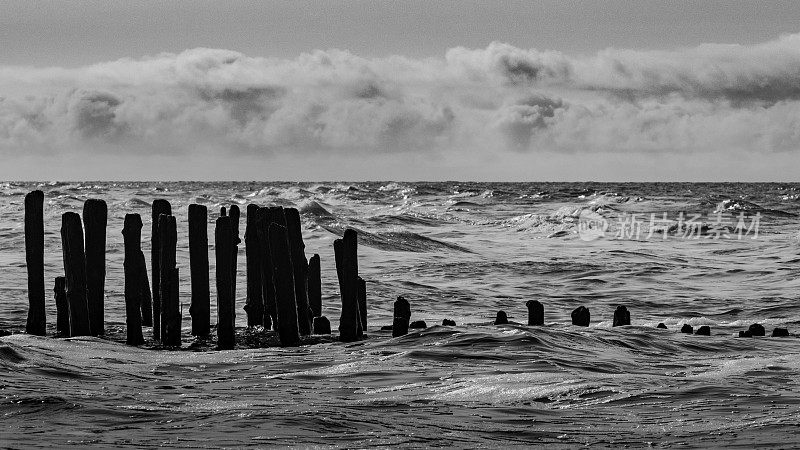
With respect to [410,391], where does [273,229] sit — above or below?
above

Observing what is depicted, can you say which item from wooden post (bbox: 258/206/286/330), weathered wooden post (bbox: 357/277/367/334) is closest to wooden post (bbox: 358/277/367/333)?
weathered wooden post (bbox: 357/277/367/334)

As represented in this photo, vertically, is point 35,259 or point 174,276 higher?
point 35,259

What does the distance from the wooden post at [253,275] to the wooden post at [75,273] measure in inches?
95.5

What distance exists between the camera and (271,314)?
15.9 meters

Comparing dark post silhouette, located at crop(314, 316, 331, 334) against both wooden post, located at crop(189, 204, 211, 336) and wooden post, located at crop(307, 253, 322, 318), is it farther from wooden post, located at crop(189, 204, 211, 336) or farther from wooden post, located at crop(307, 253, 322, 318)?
wooden post, located at crop(189, 204, 211, 336)

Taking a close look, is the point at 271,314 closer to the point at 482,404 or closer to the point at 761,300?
the point at 482,404

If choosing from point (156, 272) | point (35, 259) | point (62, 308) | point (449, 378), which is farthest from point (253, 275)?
point (449, 378)

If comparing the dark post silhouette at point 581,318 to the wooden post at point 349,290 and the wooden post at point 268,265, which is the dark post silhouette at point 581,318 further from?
the wooden post at point 268,265

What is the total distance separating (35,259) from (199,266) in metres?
2.43

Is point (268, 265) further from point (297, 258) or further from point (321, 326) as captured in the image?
point (321, 326)

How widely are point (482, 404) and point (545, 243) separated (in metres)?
31.8

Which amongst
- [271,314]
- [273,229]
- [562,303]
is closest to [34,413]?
[273,229]

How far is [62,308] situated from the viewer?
48.9ft

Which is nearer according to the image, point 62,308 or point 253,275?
point 62,308
